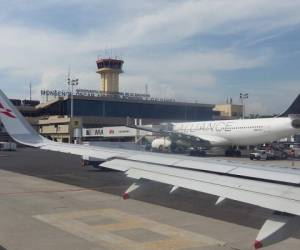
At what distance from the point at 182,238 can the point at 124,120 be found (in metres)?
110

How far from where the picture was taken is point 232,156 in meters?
58.0

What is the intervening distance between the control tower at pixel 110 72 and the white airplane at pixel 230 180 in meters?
128

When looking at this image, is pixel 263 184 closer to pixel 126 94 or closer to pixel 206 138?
pixel 206 138

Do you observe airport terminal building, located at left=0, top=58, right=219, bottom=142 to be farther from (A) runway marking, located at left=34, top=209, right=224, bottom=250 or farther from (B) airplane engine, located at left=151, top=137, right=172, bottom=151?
(A) runway marking, located at left=34, top=209, right=224, bottom=250

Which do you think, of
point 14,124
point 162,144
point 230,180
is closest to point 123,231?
point 14,124

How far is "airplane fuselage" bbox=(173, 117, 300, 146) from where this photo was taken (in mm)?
51594

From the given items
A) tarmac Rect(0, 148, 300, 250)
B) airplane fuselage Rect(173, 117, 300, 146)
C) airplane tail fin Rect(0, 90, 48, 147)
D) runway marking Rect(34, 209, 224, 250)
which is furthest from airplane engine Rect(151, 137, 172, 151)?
airplane tail fin Rect(0, 90, 48, 147)

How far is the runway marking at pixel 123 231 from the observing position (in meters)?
10.8

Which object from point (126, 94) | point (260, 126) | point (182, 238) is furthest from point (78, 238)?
A: point (126, 94)

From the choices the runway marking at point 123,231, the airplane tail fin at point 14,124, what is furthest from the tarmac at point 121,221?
the airplane tail fin at point 14,124

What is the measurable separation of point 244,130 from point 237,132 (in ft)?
4.07

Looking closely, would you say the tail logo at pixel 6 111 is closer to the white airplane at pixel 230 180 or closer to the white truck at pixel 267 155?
the white airplane at pixel 230 180

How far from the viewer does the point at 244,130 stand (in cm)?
5522

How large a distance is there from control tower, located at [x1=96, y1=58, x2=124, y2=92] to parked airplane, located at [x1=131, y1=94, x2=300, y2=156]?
7620cm
